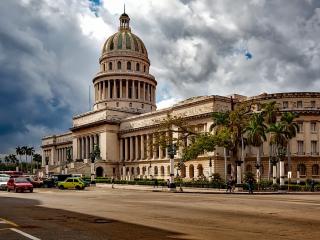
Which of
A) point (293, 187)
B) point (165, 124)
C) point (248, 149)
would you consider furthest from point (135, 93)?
point (293, 187)

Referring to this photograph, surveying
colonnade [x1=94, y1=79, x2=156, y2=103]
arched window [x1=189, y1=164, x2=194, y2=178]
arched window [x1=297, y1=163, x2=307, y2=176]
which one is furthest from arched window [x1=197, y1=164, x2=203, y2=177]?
colonnade [x1=94, y1=79, x2=156, y2=103]

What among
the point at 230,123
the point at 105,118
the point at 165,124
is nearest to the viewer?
the point at 230,123

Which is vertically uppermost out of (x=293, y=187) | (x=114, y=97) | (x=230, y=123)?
(x=114, y=97)

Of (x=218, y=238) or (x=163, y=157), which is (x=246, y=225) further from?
(x=163, y=157)

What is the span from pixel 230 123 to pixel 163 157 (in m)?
41.6

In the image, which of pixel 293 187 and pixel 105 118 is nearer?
pixel 293 187

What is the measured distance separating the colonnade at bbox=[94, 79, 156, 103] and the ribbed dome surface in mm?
9448

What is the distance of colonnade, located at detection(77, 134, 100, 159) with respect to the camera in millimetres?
120375

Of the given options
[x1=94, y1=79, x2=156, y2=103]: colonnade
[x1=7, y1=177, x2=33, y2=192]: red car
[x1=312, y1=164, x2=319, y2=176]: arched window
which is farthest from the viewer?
[x1=94, y1=79, x2=156, y2=103]: colonnade

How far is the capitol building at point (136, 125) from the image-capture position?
81.7 meters

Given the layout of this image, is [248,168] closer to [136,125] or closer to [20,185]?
[136,125]

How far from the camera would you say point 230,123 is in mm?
61375

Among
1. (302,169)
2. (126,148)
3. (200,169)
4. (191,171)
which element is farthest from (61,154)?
(302,169)

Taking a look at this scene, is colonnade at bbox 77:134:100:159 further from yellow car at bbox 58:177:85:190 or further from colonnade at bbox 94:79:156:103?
yellow car at bbox 58:177:85:190
